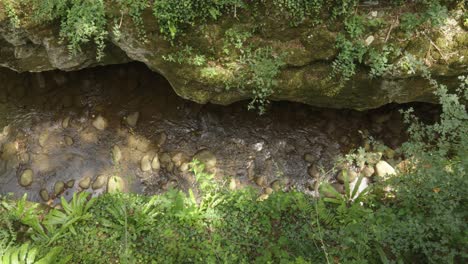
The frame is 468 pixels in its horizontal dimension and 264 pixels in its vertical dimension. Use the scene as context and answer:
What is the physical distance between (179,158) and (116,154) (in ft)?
3.70

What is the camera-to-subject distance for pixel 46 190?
6648 millimetres

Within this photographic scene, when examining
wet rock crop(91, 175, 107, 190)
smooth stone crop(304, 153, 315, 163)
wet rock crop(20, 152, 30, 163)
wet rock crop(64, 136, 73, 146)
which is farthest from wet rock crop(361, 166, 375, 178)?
wet rock crop(20, 152, 30, 163)

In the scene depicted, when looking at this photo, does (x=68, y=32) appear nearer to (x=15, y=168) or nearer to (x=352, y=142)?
(x=15, y=168)

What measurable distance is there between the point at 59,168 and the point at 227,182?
299cm

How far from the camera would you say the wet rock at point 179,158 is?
21.9 ft

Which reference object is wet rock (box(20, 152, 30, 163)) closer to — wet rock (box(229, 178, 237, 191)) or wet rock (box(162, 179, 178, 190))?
wet rock (box(162, 179, 178, 190))

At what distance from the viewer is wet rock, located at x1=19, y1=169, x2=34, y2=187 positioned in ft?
21.9

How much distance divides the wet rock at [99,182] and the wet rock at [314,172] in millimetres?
3537

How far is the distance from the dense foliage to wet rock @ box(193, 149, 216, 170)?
28.6 inches

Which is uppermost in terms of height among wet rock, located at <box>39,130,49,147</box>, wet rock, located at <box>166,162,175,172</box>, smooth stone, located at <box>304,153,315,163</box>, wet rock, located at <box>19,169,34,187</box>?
smooth stone, located at <box>304,153,315,163</box>

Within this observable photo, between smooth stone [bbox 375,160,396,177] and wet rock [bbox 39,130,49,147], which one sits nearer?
smooth stone [bbox 375,160,396,177]

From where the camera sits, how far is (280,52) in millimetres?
4898

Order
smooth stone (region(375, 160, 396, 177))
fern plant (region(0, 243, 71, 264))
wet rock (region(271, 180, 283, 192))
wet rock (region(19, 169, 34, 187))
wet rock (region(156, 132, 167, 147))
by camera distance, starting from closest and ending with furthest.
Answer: fern plant (region(0, 243, 71, 264))
smooth stone (region(375, 160, 396, 177))
wet rock (region(271, 180, 283, 192))
wet rock (region(19, 169, 34, 187))
wet rock (region(156, 132, 167, 147))

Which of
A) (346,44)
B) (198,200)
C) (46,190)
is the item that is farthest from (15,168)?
(346,44)
